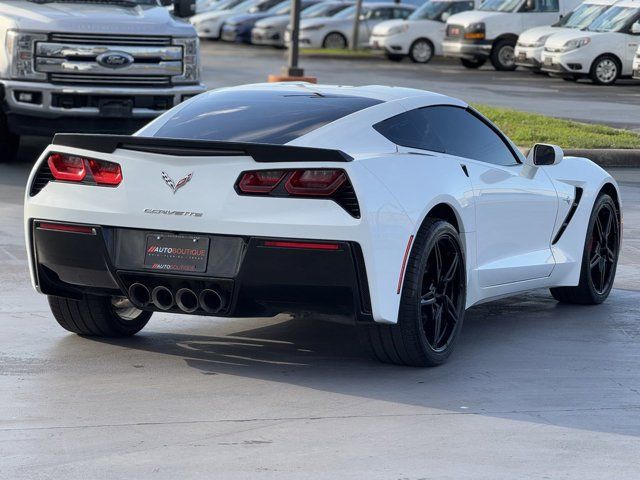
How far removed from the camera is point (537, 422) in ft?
21.0

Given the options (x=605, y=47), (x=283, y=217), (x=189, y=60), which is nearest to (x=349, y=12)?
(x=605, y=47)

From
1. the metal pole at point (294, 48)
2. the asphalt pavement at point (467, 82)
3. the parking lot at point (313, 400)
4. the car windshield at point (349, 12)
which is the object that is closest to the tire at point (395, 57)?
the asphalt pavement at point (467, 82)

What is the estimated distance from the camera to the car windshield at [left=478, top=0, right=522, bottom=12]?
35781 mm

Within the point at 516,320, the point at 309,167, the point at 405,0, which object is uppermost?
the point at 309,167

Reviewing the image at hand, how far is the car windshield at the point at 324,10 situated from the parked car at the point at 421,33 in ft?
20.6

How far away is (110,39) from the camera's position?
1555 cm

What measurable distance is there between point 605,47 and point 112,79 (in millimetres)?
17157

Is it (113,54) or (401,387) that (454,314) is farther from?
(113,54)

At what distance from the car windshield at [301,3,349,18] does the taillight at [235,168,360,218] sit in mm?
39150

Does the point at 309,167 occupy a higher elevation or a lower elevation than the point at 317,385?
higher

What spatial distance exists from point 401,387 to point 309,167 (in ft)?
3.56

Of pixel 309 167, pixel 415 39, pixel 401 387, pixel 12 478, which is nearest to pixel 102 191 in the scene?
pixel 309 167

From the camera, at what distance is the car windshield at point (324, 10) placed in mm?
45594

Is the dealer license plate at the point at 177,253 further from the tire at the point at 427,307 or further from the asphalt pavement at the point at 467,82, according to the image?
the asphalt pavement at the point at 467,82
